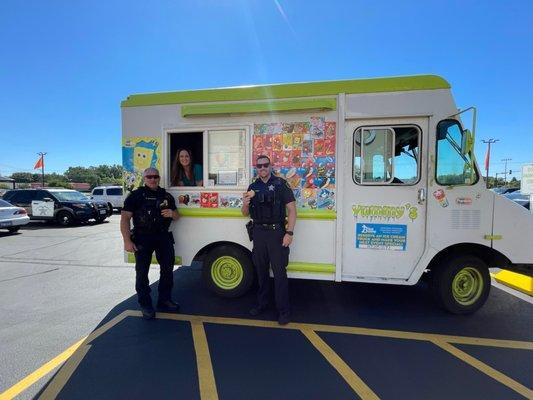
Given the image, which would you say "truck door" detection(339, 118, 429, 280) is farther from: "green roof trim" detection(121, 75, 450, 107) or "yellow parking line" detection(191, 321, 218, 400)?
"yellow parking line" detection(191, 321, 218, 400)

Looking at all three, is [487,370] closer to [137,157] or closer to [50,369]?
[50,369]

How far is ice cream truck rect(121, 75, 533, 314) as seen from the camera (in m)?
3.91

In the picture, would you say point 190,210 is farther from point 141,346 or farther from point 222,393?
point 222,393

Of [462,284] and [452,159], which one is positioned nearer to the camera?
[452,159]

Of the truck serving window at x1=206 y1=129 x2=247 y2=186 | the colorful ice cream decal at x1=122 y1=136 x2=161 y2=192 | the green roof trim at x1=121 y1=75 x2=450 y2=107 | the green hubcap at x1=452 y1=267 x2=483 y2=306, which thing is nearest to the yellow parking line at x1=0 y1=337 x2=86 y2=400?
the colorful ice cream decal at x1=122 y1=136 x2=161 y2=192

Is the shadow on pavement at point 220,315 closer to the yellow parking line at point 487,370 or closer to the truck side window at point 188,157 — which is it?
the yellow parking line at point 487,370

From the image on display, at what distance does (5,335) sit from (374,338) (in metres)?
4.24

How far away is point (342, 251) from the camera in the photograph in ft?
13.7

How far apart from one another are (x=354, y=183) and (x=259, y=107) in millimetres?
1600

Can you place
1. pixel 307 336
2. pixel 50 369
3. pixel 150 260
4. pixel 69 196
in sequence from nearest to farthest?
pixel 50 369
pixel 307 336
pixel 150 260
pixel 69 196

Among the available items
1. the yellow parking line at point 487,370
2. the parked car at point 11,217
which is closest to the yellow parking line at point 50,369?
the yellow parking line at point 487,370

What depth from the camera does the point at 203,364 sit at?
3.07m

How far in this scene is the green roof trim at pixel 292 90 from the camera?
393 centimetres

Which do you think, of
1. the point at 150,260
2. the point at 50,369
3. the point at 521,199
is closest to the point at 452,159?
the point at 150,260
